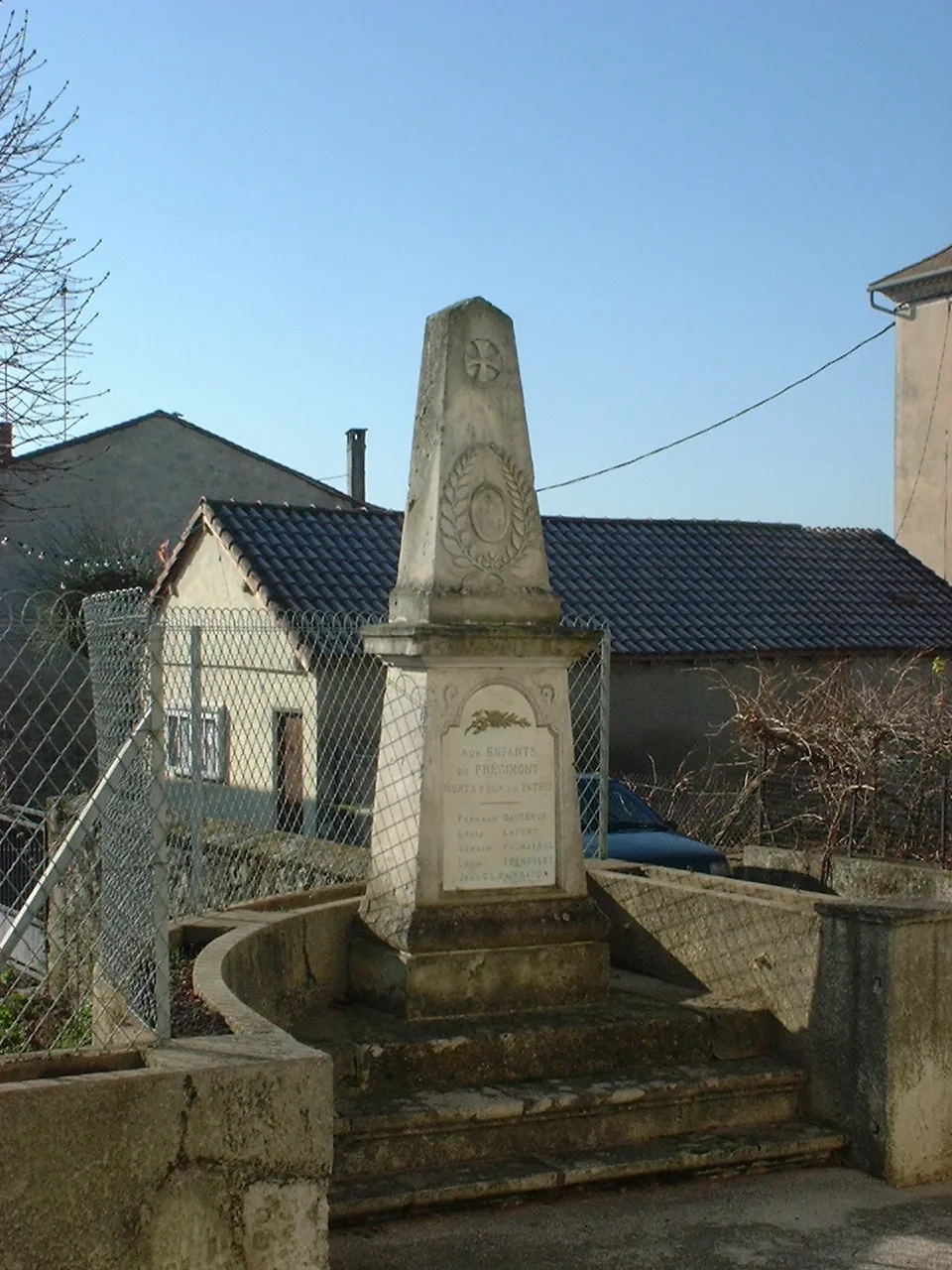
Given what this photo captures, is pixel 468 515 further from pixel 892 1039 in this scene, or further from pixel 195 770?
pixel 892 1039

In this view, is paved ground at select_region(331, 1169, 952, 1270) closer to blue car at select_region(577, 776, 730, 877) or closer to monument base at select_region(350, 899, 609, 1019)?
monument base at select_region(350, 899, 609, 1019)

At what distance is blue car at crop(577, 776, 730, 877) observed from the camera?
1268cm

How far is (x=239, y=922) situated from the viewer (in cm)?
676

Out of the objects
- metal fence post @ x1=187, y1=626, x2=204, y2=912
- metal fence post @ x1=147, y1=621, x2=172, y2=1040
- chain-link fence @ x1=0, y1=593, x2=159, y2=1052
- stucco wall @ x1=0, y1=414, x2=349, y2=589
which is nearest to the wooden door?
metal fence post @ x1=187, y1=626, x2=204, y2=912

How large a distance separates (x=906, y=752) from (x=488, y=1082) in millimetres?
7941

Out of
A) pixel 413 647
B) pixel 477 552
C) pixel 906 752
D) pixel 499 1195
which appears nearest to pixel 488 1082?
pixel 499 1195

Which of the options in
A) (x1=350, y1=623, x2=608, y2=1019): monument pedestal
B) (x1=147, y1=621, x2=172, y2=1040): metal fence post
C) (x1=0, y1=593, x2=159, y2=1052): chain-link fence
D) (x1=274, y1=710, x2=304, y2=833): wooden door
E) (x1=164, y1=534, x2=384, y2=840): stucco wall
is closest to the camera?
(x1=147, y1=621, x2=172, y2=1040): metal fence post

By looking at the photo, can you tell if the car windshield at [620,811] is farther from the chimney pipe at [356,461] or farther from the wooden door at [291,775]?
the chimney pipe at [356,461]

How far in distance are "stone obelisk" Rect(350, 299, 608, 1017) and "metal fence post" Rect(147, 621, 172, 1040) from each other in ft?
7.43

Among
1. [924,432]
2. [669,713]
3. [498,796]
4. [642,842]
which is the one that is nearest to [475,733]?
[498,796]

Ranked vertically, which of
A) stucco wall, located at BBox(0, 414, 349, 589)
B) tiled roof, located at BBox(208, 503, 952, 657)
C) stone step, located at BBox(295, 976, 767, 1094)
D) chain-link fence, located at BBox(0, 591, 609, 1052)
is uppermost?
stucco wall, located at BBox(0, 414, 349, 589)

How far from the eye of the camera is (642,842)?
1317 centimetres

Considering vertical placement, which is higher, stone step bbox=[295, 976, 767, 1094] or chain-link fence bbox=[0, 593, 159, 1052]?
chain-link fence bbox=[0, 593, 159, 1052]

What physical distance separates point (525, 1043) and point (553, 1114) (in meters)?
0.43
